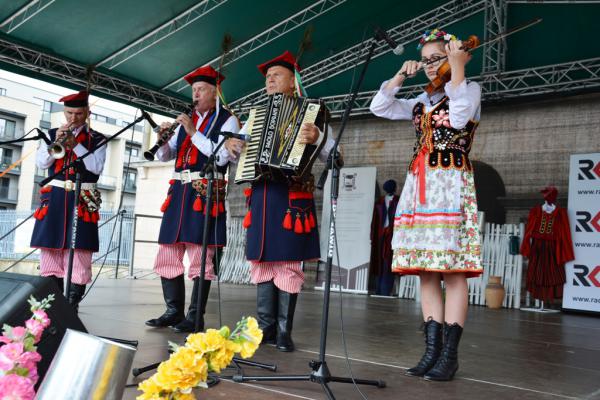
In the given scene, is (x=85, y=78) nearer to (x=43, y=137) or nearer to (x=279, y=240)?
(x=43, y=137)

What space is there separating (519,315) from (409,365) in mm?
3964

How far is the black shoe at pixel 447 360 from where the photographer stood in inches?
91.7

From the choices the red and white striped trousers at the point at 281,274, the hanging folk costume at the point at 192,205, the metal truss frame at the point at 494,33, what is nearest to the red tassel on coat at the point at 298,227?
the red and white striped trousers at the point at 281,274

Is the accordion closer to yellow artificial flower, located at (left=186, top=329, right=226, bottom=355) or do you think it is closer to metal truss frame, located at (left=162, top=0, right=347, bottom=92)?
yellow artificial flower, located at (left=186, top=329, right=226, bottom=355)

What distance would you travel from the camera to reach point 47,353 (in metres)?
1.52

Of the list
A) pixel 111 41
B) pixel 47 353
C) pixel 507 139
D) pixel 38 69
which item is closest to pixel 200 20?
pixel 111 41

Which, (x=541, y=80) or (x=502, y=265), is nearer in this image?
(x=541, y=80)

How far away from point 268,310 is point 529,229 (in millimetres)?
5043

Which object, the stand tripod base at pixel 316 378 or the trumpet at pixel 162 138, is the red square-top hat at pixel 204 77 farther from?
the stand tripod base at pixel 316 378

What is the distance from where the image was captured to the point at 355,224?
327 inches

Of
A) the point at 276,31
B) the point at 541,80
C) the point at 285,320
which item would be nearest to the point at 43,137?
the point at 285,320

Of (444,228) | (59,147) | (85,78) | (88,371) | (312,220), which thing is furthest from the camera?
(85,78)

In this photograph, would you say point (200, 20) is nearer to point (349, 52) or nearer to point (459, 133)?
point (349, 52)

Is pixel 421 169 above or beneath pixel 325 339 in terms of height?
above
